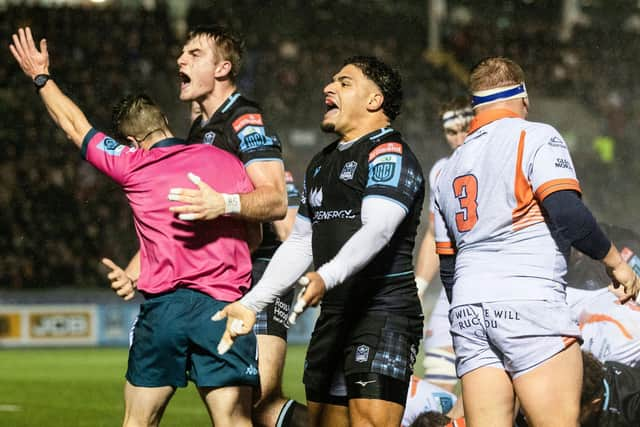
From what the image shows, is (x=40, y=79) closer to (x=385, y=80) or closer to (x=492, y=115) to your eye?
(x=385, y=80)

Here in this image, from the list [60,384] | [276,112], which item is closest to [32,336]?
[60,384]

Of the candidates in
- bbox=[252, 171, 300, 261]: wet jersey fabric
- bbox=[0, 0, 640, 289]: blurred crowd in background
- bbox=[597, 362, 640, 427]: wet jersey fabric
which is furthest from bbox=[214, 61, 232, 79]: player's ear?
bbox=[0, 0, 640, 289]: blurred crowd in background

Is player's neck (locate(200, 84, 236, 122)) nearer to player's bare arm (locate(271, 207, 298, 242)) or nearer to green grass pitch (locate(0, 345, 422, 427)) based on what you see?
player's bare arm (locate(271, 207, 298, 242))

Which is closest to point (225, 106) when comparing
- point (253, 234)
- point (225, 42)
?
point (225, 42)

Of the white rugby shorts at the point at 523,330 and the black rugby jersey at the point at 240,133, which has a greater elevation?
the black rugby jersey at the point at 240,133

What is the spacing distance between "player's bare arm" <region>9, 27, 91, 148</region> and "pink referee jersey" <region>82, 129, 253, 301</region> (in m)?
0.07

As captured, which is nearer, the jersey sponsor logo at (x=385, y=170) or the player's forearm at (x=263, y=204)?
the jersey sponsor logo at (x=385, y=170)

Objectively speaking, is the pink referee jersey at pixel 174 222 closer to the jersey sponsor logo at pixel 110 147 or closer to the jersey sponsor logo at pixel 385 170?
the jersey sponsor logo at pixel 110 147

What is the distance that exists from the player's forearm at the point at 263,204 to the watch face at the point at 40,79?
1107mm

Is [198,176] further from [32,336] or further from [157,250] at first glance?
[32,336]

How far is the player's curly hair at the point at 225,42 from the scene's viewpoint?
18.0ft

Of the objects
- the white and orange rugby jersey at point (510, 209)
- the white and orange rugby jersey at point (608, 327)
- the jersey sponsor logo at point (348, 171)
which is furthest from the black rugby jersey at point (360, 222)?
the white and orange rugby jersey at point (608, 327)

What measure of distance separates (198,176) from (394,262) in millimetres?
942

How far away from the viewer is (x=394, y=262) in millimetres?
4684
